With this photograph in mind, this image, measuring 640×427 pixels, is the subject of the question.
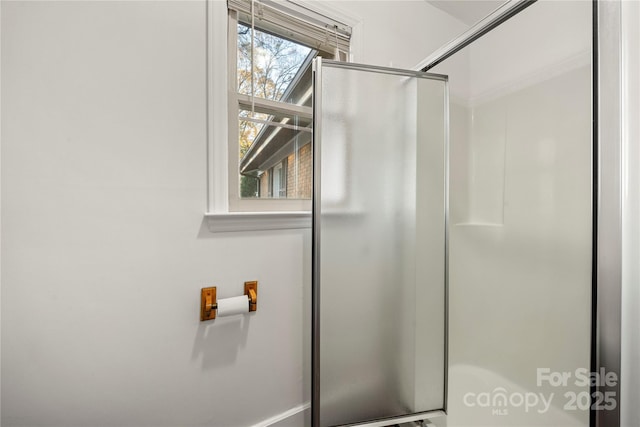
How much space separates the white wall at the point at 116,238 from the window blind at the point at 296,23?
0.67 feet

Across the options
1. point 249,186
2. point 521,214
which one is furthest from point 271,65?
point 521,214

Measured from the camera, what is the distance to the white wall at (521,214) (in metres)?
1.27

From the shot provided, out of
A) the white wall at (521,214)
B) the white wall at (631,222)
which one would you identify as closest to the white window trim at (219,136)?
the white wall at (631,222)

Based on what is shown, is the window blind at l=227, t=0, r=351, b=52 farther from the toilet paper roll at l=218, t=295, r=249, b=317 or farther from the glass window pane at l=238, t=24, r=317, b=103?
the toilet paper roll at l=218, t=295, r=249, b=317

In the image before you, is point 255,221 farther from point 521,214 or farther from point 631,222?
point 521,214

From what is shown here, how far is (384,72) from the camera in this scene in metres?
1.10

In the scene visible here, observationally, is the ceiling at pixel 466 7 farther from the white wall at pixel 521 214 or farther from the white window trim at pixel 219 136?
the white window trim at pixel 219 136

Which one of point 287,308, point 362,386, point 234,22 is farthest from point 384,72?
point 362,386

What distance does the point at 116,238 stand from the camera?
2.82 feet

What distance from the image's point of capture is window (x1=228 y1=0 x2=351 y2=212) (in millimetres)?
1086

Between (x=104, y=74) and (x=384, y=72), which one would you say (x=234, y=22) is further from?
(x=384, y=72)

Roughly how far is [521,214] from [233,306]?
4.99 ft

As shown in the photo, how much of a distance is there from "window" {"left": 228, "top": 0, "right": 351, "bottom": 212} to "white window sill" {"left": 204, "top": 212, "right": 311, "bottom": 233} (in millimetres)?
65

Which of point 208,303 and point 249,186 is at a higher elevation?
point 249,186
